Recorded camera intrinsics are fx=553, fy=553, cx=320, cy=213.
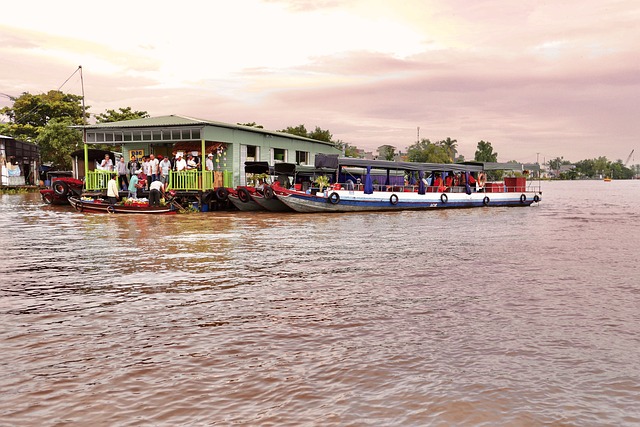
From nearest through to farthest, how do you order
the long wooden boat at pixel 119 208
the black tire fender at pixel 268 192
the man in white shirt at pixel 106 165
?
the long wooden boat at pixel 119 208, the black tire fender at pixel 268 192, the man in white shirt at pixel 106 165

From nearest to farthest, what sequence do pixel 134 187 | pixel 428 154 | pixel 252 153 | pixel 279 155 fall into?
pixel 134 187
pixel 252 153
pixel 279 155
pixel 428 154

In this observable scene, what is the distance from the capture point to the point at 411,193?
3019cm

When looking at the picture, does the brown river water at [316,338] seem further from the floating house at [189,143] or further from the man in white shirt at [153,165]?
the floating house at [189,143]

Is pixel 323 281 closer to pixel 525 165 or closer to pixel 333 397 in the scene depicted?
pixel 333 397

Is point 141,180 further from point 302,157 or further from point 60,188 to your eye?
point 302,157

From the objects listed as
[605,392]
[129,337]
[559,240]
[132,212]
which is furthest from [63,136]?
[605,392]

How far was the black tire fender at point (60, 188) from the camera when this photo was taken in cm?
2936

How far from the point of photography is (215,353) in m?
5.62

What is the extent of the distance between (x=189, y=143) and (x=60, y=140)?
84.3 ft

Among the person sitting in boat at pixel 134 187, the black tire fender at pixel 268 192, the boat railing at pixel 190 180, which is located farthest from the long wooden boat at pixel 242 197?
the person sitting in boat at pixel 134 187

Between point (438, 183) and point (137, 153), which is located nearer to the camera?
point (137, 153)

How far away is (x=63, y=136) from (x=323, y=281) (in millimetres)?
44760

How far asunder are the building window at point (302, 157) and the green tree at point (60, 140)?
2354cm

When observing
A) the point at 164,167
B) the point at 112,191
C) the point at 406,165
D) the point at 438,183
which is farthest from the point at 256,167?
the point at 438,183
